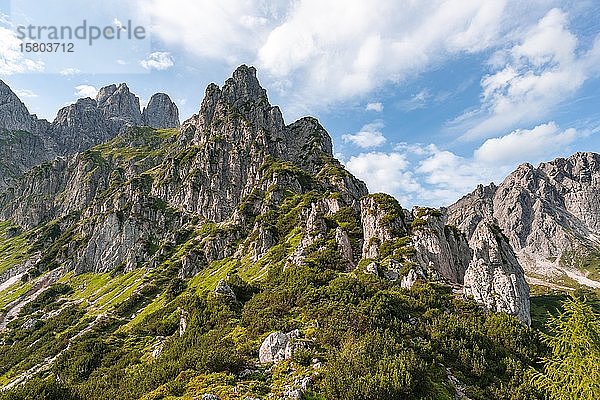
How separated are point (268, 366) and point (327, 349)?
572 cm

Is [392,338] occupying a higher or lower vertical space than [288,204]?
lower

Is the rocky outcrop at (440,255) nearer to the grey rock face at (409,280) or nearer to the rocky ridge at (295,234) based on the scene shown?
the grey rock face at (409,280)

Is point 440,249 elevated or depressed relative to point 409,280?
elevated

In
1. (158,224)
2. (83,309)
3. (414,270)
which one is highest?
(158,224)

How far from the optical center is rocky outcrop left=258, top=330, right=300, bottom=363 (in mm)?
36094

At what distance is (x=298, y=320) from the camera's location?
151 feet

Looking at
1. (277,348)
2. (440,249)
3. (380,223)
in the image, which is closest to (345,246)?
(380,223)

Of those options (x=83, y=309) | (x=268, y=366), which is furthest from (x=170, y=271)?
(x=268, y=366)

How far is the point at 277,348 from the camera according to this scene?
36844mm

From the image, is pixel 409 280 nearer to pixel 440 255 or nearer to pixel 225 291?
pixel 440 255

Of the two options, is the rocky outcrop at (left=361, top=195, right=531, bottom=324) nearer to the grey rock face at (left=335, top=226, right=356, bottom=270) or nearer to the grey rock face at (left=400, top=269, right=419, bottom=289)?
the grey rock face at (left=400, top=269, right=419, bottom=289)

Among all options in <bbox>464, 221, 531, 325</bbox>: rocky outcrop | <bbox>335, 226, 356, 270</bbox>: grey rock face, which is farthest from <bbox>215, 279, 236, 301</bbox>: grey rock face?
<bbox>464, 221, 531, 325</bbox>: rocky outcrop

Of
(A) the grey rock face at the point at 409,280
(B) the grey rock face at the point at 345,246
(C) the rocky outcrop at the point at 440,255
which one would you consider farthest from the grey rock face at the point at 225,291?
(A) the grey rock face at the point at 409,280

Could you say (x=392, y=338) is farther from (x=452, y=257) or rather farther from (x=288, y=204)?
(x=288, y=204)
